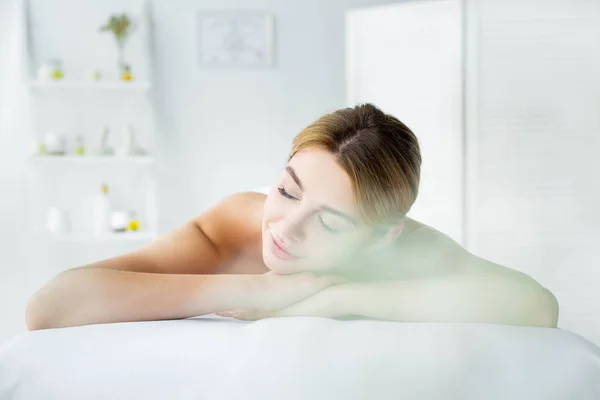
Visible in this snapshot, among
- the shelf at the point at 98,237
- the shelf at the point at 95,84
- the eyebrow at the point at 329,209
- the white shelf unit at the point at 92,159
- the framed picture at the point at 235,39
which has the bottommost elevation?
the shelf at the point at 98,237

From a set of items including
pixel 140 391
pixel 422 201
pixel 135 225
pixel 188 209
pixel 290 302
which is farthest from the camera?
pixel 188 209

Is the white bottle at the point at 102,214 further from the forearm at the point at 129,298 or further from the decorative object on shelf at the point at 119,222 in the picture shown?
the forearm at the point at 129,298

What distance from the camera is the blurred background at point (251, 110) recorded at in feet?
9.02

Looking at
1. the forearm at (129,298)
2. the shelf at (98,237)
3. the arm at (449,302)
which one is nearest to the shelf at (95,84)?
the shelf at (98,237)

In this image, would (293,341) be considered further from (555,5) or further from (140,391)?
(555,5)

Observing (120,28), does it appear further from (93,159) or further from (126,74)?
(93,159)

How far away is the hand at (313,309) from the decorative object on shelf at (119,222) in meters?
2.48

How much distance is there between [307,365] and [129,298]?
284 millimetres

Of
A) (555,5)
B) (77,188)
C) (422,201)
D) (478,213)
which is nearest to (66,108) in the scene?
(77,188)

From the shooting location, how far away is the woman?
83 centimetres

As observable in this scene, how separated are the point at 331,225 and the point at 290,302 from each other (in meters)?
0.12

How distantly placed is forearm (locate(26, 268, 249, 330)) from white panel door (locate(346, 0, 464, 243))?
214 cm

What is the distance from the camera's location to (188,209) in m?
3.47

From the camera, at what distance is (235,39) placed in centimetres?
348
